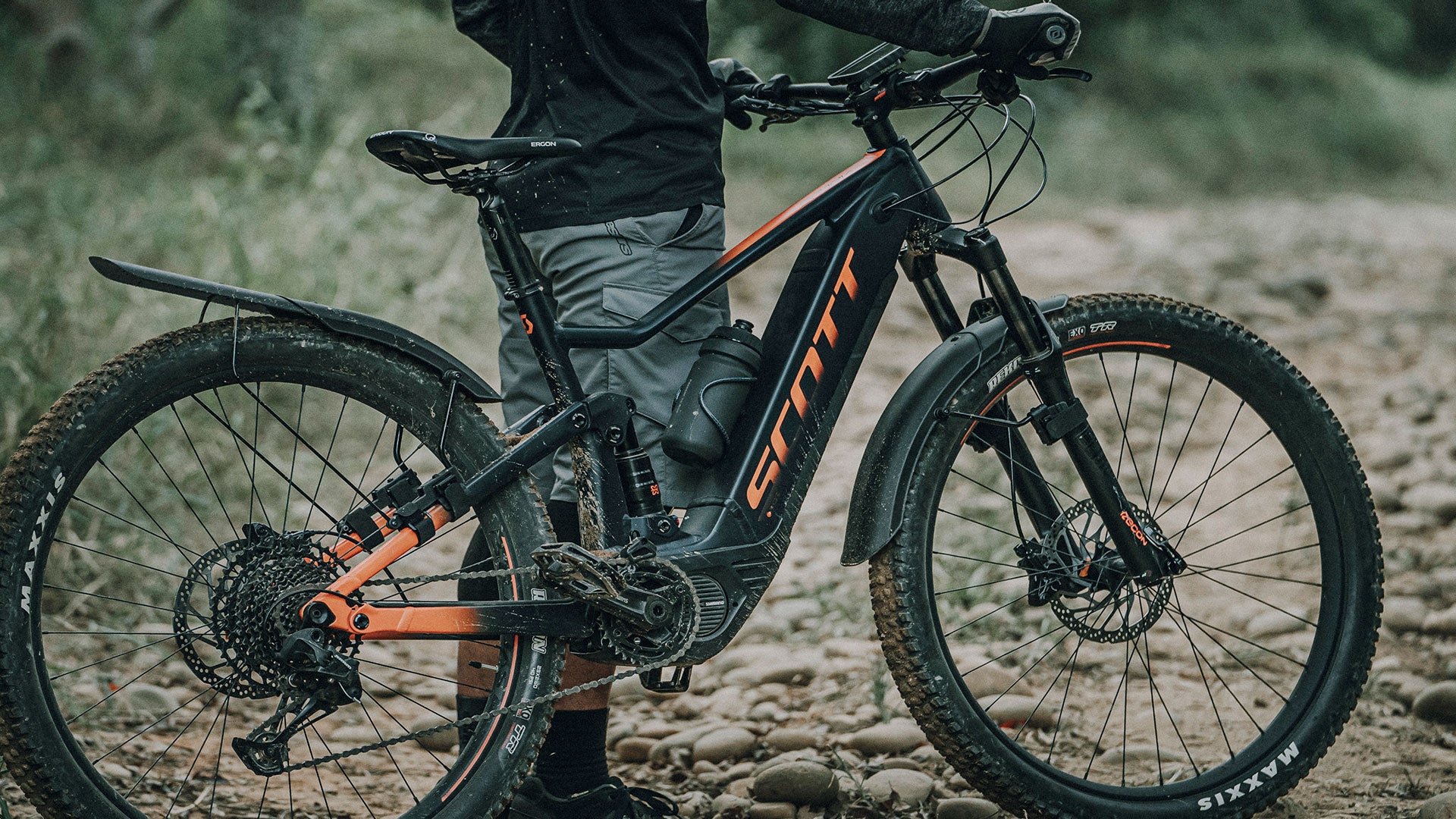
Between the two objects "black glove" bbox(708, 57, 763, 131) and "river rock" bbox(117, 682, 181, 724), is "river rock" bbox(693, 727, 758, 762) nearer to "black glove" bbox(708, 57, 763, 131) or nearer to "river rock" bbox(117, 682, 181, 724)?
"river rock" bbox(117, 682, 181, 724)

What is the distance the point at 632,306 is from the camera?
8.05 ft

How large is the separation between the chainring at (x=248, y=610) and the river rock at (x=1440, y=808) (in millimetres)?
2085

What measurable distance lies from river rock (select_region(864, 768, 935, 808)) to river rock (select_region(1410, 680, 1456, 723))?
4.29ft

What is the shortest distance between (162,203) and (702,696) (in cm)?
403

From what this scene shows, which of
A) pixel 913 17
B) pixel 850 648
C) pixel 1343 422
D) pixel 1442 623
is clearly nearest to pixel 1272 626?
pixel 1442 623

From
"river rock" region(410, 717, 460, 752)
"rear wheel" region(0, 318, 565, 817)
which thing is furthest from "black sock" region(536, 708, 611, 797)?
"river rock" region(410, 717, 460, 752)

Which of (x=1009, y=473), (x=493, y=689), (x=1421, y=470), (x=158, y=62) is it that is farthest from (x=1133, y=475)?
(x=158, y=62)

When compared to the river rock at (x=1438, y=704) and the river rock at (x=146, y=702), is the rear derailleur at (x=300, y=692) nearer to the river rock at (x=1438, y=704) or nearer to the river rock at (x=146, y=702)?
the river rock at (x=146, y=702)

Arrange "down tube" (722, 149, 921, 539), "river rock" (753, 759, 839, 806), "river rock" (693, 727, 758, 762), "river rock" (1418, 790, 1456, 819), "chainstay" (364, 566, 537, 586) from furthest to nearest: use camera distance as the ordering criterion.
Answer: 1. "river rock" (693, 727, 758, 762)
2. "river rock" (753, 759, 839, 806)
3. "river rock" (1418, 790, 1456, 819)
4. "down tube" (722, 149, 921, 539)
5. "chainstay" (364, 566, 537, 586)

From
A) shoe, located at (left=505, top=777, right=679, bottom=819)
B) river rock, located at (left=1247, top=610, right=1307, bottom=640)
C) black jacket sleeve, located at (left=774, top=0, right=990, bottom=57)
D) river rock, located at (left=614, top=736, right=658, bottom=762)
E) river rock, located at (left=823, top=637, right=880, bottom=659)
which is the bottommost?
shoe, located at (left=505, top=777, right=679, bottom=819)

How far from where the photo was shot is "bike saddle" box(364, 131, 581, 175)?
217 centimetres

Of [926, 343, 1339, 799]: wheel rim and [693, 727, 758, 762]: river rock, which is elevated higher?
[926, 343, 1339, 799]: wheel rim

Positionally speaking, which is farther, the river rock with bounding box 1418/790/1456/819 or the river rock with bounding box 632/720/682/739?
the river rock with bounding box 632/720/682/739

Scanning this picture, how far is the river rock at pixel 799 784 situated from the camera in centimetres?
278
